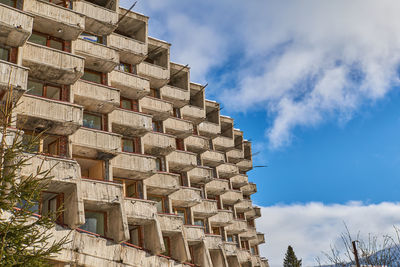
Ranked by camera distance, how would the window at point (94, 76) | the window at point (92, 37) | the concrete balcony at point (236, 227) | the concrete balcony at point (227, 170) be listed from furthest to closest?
the concrete balcony at point (227, 170), the concrete balcony at point (236, 227), the window at point (92, 37), the window at point (94, 76)

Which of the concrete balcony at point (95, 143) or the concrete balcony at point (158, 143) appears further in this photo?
the concrete balcony at point (158, 143)

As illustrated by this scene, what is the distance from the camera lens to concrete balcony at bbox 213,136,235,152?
58075 mm

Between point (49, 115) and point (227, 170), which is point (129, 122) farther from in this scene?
point (227, 170)

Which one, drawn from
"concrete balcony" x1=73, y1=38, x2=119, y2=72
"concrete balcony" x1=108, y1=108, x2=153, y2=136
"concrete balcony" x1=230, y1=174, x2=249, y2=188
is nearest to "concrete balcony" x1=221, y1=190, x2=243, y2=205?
"concrete balcony" x1=230, y1=174, x2=249, y2=188

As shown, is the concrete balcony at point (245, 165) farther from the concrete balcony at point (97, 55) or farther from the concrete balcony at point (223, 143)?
the concrete balcony at point (97, 55)

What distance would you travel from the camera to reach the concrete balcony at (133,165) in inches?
1459

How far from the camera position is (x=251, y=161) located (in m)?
65.7

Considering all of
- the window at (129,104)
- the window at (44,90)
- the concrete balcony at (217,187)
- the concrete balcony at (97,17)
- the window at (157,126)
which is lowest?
the concrete balcony at (217,187)

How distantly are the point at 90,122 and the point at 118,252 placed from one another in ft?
38.9

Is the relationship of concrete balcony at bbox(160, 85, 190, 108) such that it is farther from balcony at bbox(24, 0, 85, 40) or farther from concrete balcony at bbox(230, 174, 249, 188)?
concrete balcony at bbox(230, 174, 249, 188)

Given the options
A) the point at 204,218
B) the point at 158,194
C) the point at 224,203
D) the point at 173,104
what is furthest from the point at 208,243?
the point at 173,104

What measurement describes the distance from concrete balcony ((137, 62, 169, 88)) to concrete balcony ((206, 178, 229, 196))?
14194 mm

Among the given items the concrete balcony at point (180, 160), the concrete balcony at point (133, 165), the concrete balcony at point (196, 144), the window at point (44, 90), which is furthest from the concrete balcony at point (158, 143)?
the window at point (44, 90)

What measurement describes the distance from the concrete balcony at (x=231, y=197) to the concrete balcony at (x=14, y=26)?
33655mm
